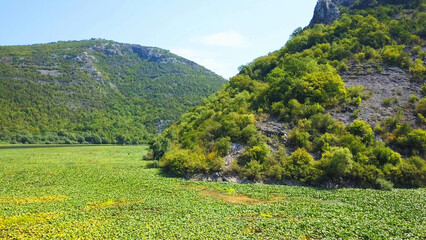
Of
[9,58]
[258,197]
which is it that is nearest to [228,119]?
[258,197]

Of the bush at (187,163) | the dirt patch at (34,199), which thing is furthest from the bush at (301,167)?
the dirt patch at (34,199)

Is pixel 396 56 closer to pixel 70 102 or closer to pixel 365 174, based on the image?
pixel 365 174

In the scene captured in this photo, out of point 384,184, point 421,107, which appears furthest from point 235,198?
point 421,107

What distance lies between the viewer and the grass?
20438 millimetres

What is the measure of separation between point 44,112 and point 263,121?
124571 millimetres

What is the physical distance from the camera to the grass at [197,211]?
2044 cm

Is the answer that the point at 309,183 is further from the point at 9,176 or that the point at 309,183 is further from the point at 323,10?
the point at 323,10

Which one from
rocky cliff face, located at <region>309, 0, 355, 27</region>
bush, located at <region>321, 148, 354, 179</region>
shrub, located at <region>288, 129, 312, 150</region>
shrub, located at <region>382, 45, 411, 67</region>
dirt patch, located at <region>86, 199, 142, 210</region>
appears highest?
rocky cliff face, located at <region>309, 0, 355, 27</region>

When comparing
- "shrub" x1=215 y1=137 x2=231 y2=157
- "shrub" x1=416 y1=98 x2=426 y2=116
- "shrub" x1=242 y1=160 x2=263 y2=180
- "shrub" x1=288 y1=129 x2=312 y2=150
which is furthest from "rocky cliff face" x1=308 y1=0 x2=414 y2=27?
"shrub" x1=242 y1=160 x2=263 y2=180

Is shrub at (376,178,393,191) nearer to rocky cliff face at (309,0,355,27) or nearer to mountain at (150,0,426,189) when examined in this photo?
mountain at (150,0,426,189)

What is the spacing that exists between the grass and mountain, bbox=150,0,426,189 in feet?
12.9

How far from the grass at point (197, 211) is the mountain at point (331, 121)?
393 cm

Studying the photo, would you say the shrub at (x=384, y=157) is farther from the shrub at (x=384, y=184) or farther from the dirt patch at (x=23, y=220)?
the dirt patch at (x=23, y=220)

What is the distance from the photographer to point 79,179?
131ft
